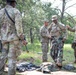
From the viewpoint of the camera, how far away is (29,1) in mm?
19703

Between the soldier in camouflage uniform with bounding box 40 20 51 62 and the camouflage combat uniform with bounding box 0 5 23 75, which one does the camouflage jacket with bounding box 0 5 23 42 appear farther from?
the soldier in camouflage uniform with bounding box 40 20 51 62

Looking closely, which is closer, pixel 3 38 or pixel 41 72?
pixel 3 38

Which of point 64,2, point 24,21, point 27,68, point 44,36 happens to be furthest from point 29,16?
point 27,68

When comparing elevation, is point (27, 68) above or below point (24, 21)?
below

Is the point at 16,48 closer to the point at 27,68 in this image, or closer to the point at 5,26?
the point at 5,26

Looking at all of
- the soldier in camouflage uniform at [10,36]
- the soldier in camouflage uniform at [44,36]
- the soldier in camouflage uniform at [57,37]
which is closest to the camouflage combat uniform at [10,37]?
the soldier in camouflage uniform at [10,36]

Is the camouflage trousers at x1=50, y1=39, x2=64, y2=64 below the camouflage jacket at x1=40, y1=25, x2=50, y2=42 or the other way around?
below

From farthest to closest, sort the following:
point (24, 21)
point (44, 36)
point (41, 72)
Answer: point (24, 21) < point (44, 36) < point (41, 72)

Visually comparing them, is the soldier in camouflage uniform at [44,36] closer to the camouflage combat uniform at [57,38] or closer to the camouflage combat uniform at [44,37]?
the camouflage combat uniform at [44,37]

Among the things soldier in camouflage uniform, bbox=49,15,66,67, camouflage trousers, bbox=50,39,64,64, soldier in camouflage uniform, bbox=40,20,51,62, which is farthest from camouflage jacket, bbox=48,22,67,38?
soldier in camouflage uniform, bbox=40,20,51,62

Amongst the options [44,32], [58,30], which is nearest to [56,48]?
[58,30]

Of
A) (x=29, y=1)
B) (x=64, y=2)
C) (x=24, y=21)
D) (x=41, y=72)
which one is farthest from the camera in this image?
(x=64, y=2)

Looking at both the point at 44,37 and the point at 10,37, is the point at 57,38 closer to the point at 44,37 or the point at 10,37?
the point at 44,37

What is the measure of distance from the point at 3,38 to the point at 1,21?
45 cm
